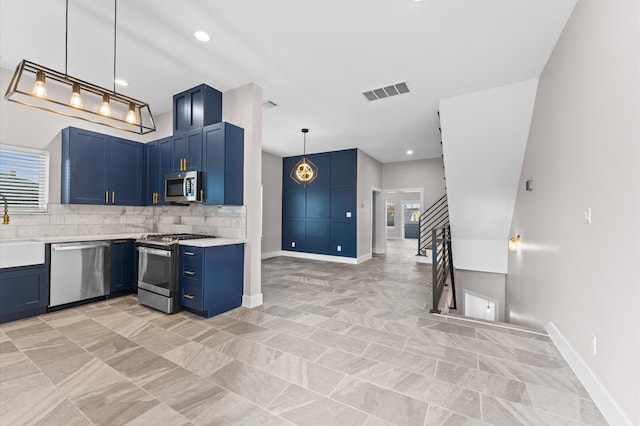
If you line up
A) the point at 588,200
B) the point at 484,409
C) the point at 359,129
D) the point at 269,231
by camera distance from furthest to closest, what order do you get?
the point at 269,231
the point at 359,129
the point at 588,200
the point at 484,409

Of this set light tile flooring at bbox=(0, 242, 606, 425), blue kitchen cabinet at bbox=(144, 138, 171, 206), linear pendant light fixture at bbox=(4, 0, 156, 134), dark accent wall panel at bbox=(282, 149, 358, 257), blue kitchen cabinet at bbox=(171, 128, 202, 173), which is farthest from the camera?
dark accent wall panel at bbox=(282, 149, 358, 257)

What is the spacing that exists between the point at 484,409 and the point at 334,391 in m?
0.99

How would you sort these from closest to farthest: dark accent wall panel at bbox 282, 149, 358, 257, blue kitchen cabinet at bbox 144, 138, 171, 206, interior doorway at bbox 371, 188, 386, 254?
blue kitchen cabinet at bbox 144, 138, 171, 206 → dark accent wall panel at bbox 282, 149, 358, 257 → interior doorway at bbox 371, 188, 386, 254

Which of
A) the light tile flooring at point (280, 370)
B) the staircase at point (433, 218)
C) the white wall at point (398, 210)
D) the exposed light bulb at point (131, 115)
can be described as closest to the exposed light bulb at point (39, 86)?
the exposed light bulb at point (131, 115)

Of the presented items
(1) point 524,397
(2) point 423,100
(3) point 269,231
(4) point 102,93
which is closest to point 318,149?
(3) point 269,231

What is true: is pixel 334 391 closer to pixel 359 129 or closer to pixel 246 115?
pixel 246 115

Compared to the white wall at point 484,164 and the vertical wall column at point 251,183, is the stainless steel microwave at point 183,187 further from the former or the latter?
the white wall at point 484,164

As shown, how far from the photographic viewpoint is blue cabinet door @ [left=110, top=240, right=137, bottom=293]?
397cm

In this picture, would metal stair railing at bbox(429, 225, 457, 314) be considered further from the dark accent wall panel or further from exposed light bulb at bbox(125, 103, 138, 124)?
exposed light bulb at bbox(125, 103, 138, 124)

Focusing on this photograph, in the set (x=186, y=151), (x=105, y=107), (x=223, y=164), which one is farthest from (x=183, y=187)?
(x=105, y=107)

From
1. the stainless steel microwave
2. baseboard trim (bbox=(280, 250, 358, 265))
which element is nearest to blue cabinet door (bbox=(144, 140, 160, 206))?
the stainless steel microwave

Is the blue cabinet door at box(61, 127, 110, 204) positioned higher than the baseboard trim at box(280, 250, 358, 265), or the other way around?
the blue cabinet door at box(61, 127, 110, 204)

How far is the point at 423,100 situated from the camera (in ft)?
13.9

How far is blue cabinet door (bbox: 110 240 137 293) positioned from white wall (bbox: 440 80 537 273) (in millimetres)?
5227
